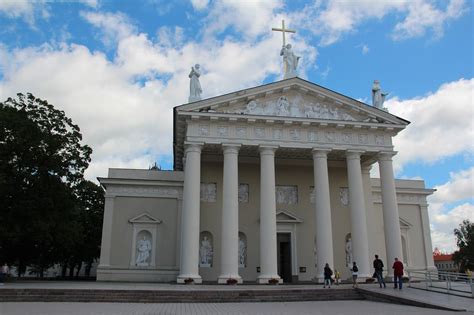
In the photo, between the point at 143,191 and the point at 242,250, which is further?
the point at 143,191

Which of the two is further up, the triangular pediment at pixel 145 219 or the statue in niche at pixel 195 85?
the statue in niche at pixel 195 85

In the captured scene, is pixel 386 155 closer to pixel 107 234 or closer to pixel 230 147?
pixel 230 147

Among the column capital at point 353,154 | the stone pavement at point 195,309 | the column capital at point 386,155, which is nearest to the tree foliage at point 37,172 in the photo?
the stone pavement at point 195,309

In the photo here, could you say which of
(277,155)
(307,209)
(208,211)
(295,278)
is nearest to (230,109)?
(277,155)

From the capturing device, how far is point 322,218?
2359 centimetres

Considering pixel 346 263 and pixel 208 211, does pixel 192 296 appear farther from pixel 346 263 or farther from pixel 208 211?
pixel 346 263

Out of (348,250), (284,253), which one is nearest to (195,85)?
(284,253)

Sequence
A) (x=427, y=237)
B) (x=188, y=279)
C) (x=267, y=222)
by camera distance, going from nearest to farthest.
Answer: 1. (x=188, y=279)
2. (x=267, y=222)
3. (x=427, y=237)

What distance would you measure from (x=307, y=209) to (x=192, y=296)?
1304 centimetres

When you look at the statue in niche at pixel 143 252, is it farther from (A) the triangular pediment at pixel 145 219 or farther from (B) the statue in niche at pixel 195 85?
(B) the statue in niche at pixel 195 85

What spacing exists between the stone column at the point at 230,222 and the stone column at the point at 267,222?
1336 millimetres

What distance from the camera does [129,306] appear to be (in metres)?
14.4

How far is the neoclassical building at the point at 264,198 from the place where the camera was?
2322cm

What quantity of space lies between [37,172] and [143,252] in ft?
26.9
